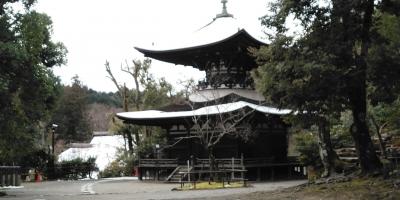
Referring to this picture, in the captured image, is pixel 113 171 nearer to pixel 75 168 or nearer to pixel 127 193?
pixel 75 168

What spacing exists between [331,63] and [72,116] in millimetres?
65139

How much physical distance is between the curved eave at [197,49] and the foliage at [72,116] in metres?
38.9

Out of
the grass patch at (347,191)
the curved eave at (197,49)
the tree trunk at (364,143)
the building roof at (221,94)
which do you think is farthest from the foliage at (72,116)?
the tree trunk at (364,143)

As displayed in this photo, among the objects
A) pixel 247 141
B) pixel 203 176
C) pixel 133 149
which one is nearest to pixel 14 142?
pixel 203 176

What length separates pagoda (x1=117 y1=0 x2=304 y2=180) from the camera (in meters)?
32.4

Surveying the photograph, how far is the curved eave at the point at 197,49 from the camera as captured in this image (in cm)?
3338

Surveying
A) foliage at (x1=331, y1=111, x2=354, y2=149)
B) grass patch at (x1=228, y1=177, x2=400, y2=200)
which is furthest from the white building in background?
grass patch at (x1=228, y1=177, x2=400, y2=200)

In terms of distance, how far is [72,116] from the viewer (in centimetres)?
7556

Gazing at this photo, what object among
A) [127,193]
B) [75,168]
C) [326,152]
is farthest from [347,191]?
[75,168]

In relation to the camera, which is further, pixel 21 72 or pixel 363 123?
pixel 21 72

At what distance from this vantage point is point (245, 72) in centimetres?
3662

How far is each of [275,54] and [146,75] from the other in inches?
1362

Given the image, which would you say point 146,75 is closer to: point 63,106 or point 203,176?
point 203,176

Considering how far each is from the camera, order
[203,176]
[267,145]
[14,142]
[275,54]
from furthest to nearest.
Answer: [267,145] < [203,176] < [14,142] < [275,54]
